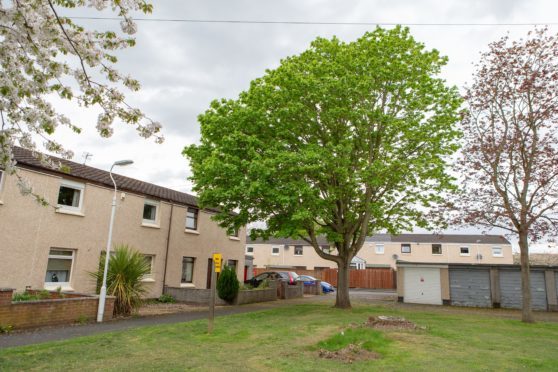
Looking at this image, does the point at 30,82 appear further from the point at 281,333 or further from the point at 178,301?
the point at 178,301

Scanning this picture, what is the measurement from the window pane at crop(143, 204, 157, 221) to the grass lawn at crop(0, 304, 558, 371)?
9975 mm

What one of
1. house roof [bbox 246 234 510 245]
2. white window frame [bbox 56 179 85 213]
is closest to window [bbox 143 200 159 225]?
white window frame [bbox 56 179 85 213]

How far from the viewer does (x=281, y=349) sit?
9.19m

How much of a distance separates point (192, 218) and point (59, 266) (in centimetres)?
893

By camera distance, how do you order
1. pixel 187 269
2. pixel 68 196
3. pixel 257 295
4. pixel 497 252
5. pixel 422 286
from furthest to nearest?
pixel 497 252 → pixel 422 286 → pixel 187 269 → pixel 257 295 → pixel 68 196

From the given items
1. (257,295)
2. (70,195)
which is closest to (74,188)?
(70,195)

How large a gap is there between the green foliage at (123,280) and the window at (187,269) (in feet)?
28.5

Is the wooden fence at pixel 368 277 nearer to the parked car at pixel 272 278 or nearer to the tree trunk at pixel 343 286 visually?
the parked car at pixel 272 278

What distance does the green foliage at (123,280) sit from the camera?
1451 cm

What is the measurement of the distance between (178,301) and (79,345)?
1237 cm

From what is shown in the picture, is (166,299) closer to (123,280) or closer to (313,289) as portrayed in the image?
(123,280)

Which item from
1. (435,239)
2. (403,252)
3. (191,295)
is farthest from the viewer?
(403,252)

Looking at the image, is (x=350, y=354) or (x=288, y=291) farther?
(x=288, y=291)

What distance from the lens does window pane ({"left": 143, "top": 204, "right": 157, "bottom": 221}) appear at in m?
21.6
